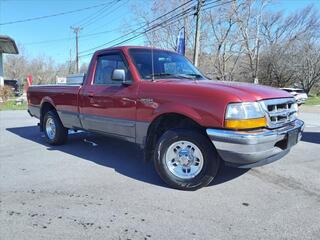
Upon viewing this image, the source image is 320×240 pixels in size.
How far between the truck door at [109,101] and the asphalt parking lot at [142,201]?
694mm

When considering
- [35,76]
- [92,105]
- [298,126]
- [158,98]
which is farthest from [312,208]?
[35,76]

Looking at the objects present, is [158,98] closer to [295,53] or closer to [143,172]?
[143,172]

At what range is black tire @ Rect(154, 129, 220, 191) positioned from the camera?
14.3 ft

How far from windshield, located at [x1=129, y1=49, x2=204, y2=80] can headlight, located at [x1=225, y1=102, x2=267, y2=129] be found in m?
1.58

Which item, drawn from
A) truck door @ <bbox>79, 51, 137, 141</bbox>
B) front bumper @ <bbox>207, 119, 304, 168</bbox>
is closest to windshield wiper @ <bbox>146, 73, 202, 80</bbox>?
truck door @ <bbox>79, 51, 137, 141</bbox>

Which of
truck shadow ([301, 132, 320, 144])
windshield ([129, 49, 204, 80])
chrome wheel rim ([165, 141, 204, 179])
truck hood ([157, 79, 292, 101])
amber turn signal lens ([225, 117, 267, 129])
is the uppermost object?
windshield ([129, 49, 204, 80])

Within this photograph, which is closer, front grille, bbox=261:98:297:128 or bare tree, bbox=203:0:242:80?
front grille, bbox=261:98:297:128

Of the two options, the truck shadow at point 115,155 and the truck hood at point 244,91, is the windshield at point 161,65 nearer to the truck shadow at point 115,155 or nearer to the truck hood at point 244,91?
the truck hood at point 244,91

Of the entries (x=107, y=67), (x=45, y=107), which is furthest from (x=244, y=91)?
(x=45, y=107)

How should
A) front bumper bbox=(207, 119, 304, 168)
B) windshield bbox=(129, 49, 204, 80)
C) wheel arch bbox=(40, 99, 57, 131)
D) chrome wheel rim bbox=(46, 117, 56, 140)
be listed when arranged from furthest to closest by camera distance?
wheel arch bbox=(40, 99, 57, 131)
chrome wheel rim bbox=(46, 117, 56, 140)
windshield bbox=(129, 49, 204, 80)
front bumper bbox=(207, 119, 304, 168)

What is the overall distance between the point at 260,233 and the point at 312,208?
979 millimetres

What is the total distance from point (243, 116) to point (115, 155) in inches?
128

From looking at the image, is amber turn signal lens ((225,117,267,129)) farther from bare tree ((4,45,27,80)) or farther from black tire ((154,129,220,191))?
bare tree ((4,45,27,80))

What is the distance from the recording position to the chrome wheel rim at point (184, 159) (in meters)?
4.46
